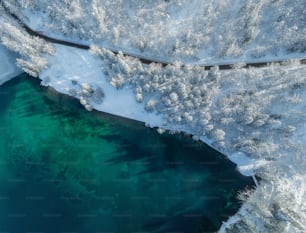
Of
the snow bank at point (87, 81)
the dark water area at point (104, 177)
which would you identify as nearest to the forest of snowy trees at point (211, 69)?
the snow bank at point (87, 81)

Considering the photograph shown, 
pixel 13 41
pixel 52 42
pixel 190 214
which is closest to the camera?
pixel 190 214

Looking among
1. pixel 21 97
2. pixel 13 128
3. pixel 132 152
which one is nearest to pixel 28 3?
pixel 21 97

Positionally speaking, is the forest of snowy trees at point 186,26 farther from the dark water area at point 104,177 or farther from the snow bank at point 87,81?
the dark water area at point 104,177

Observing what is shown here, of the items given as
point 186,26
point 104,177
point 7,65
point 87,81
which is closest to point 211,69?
point 186,26

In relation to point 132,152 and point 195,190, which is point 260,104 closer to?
point 195,190

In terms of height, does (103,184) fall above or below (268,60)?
below

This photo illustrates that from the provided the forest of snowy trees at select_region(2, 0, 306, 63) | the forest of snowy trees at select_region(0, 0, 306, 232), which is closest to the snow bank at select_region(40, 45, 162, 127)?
the forest of snowy trees at select_region(0, 0, 306, 232)

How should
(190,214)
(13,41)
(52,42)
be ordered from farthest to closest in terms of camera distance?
1. (52,42)
2. (13,41)
3. (190,214)

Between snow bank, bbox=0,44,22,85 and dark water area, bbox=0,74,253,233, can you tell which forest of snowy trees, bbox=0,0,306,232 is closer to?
snow bank, bbox=0,44,22,85
